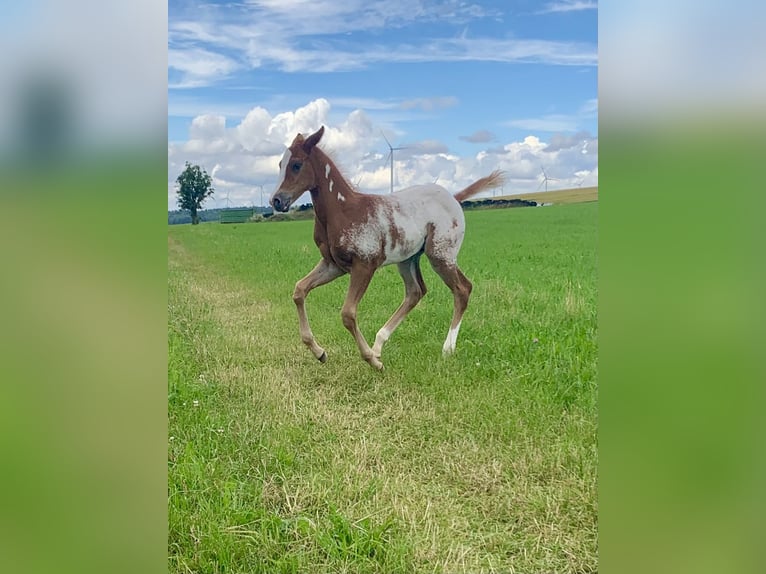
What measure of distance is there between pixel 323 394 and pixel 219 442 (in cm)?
72

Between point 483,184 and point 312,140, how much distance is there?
1198 millimetres

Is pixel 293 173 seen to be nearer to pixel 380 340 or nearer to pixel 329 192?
pixel 329 192

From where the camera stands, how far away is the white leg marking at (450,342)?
139 inches

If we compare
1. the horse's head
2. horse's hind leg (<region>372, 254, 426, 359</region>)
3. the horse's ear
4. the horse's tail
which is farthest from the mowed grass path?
the horse's ear

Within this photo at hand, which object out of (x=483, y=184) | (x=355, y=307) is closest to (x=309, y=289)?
(x=355, y=307)

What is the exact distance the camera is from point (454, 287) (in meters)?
3.70

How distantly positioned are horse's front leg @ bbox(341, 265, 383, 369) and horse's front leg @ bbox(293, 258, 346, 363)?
0.18 m

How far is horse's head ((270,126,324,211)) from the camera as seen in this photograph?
3.25 metres

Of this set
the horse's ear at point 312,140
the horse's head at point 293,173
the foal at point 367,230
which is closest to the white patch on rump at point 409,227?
the foal at point 367,230

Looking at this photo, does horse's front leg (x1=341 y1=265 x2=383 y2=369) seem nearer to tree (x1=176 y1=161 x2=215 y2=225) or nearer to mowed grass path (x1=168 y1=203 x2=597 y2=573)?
mowed grass path (x1=168 y1=203 x2=597 y2=573)

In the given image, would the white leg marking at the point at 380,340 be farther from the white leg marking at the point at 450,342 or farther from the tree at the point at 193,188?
the tree at the point at 193,188
